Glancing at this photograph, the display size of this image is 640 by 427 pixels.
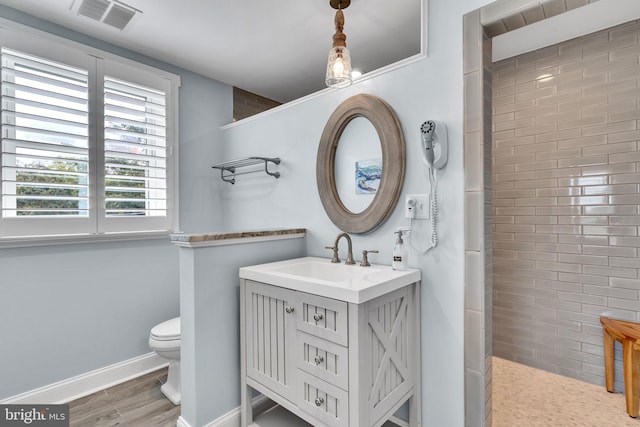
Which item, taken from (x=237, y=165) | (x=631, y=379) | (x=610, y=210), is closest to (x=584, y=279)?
(x=610, y=210)

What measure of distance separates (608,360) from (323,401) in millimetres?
1997

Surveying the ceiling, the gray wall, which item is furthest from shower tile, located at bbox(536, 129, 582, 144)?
the gray wall

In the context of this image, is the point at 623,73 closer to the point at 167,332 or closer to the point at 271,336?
the point at 271,336

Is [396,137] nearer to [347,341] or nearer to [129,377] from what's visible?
[347,341]

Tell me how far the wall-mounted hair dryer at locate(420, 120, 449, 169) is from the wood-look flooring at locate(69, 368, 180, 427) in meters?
2.10

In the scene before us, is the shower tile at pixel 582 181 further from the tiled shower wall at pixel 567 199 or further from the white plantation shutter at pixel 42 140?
the white plantation shutter at pixel 42 140

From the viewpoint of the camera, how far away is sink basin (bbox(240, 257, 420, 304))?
4.27ft

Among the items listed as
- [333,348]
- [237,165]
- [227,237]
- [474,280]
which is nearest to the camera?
[333,348]

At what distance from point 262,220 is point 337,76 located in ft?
4.62

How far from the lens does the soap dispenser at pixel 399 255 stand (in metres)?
1.61

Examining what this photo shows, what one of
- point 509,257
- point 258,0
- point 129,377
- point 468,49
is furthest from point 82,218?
point 509,257

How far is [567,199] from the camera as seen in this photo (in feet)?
7.34

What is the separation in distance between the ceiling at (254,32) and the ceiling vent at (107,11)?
4 cm

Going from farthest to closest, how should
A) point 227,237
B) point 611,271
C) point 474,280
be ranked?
point 611,271
point 227,237
point 474,280
